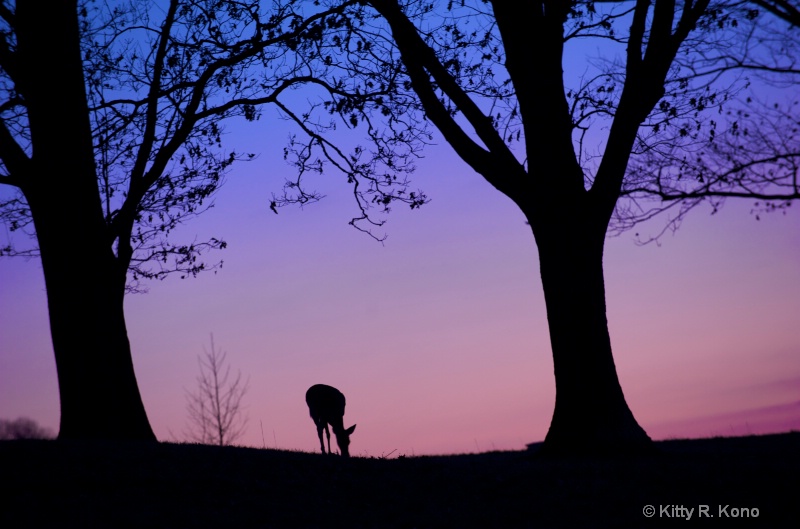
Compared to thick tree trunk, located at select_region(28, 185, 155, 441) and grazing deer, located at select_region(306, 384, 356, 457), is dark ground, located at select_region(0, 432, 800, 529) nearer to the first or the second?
thick tree trunk, located at select_region(28, 185, 155, 441)

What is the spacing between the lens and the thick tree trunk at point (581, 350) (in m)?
13.9

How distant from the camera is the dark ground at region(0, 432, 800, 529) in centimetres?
996

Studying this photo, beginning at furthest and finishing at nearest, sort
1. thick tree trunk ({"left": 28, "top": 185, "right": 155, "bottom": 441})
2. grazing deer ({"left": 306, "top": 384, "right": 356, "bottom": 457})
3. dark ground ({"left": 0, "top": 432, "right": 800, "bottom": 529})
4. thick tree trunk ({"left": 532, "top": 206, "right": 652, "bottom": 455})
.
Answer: grazing deer ({"left": 306, "top": 384, "right": 356, "bottom": 457}), thick tree trunk ({"left": 28, "top": 185, "right": 155, "bottom": 441}), thick tree trunk ({"left": 532, "top": 206, "right": 652, "bottom": 455}), dark ground ({"left": 0, "top": 432, "right": 800, "bottom": 529})

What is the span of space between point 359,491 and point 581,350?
492 centimetres

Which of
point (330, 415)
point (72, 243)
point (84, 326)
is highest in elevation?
point (72, 243)

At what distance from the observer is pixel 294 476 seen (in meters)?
11.7

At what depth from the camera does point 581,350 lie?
14188 millimetres

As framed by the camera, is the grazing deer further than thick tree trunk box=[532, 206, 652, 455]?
Yes

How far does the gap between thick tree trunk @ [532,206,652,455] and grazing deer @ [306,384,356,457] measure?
6993 millimetres

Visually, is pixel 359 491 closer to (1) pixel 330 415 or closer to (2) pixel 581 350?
(2) pixel 581 350

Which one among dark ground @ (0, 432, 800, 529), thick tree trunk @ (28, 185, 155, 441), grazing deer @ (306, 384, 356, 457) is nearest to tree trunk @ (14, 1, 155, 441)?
thick tree trunk @ (28, 185, 155, 441)

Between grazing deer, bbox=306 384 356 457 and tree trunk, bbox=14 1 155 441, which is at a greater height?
tree trunk, bbox=14 1 155 441

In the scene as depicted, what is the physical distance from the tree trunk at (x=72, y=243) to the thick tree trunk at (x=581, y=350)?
743 cm

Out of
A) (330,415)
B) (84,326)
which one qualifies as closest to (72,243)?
(84,326)
